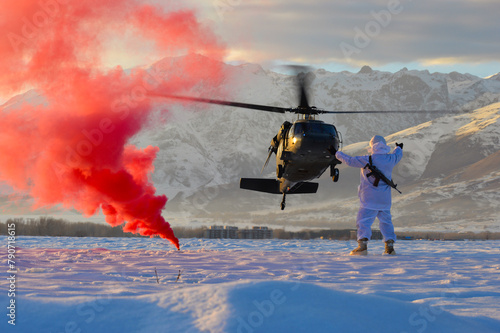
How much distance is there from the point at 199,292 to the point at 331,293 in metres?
1.63

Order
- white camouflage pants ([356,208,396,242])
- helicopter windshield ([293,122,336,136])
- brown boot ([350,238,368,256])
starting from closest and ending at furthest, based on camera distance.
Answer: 1. white camouflage pants ([356,208,396,242])
2. brown boot ([350,238,368,256])
3. helicopter windshield ([293,122,336,136])

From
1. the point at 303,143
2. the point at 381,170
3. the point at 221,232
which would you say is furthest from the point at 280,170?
the point at 221,232

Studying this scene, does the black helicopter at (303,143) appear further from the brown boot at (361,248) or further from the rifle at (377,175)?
the brown boot at (361,248)

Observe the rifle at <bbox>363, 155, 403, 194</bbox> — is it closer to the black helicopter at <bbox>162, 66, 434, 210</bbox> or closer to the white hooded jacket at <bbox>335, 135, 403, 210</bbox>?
the white hooded jacket at <bbox>335, 135, 403, 210</bbox>

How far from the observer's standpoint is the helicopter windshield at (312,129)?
19453 mm

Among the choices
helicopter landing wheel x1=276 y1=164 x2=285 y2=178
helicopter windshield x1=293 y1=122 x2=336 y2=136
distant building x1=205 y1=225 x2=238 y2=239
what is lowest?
distant building x1=205 y1=225 x2=238 y2=239

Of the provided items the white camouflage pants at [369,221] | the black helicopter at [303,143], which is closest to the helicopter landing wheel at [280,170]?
the black helicopter at [303,143]

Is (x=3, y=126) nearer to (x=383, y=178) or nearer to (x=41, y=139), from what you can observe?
(x=41, y=139)

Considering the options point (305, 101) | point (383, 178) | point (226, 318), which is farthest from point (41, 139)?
point (226, 318)

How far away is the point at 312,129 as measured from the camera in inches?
768

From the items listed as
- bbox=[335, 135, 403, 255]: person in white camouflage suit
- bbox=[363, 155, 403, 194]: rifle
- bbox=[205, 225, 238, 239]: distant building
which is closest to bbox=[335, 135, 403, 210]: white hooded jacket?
bbox=[335, 135, 403, 255]: person in white camouflage suit

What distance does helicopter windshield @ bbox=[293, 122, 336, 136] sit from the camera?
19.5m

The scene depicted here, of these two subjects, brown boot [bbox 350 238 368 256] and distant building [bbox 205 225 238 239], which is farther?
distant building [bbox 205 225 238 239]

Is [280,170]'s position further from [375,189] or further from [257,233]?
[257,233]
